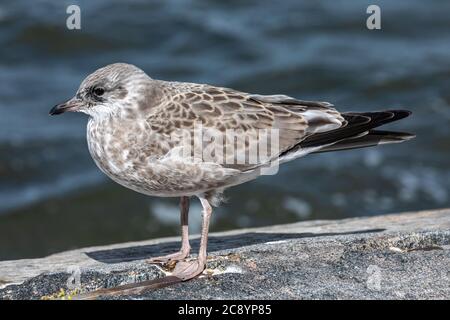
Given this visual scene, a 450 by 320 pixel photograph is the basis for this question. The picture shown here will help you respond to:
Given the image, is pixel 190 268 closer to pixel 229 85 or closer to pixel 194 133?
pixel 194 133

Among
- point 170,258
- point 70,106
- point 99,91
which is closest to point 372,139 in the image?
point 170,258

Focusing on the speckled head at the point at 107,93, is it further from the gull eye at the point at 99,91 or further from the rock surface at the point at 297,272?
the rock surface at the point at 297,272

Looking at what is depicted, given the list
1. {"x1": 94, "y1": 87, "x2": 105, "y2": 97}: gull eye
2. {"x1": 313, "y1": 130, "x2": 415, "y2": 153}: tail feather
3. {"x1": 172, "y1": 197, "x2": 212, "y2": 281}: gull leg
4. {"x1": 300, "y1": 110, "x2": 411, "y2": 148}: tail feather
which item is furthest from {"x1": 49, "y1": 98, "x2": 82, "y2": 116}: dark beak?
{"x1": 313, "y1": 130, "x2": 415, "y2": 153}: tail feather

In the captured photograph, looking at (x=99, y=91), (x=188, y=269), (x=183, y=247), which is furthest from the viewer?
(x=183, y=247)

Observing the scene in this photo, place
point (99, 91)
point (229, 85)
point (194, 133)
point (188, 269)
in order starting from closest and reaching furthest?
point (188, 269)
point (194, 133)
point (99, 91)
point (229, 85)

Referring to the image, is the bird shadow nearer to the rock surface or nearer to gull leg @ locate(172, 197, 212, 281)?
the rock surface

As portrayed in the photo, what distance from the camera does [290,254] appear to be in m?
6.17

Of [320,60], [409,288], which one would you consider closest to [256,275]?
[409,288]

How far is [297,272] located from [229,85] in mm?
9308

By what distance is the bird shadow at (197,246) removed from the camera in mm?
7105

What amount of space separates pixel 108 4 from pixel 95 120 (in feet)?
36.7

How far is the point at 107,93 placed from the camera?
6.63m

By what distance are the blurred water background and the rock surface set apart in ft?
17.5
